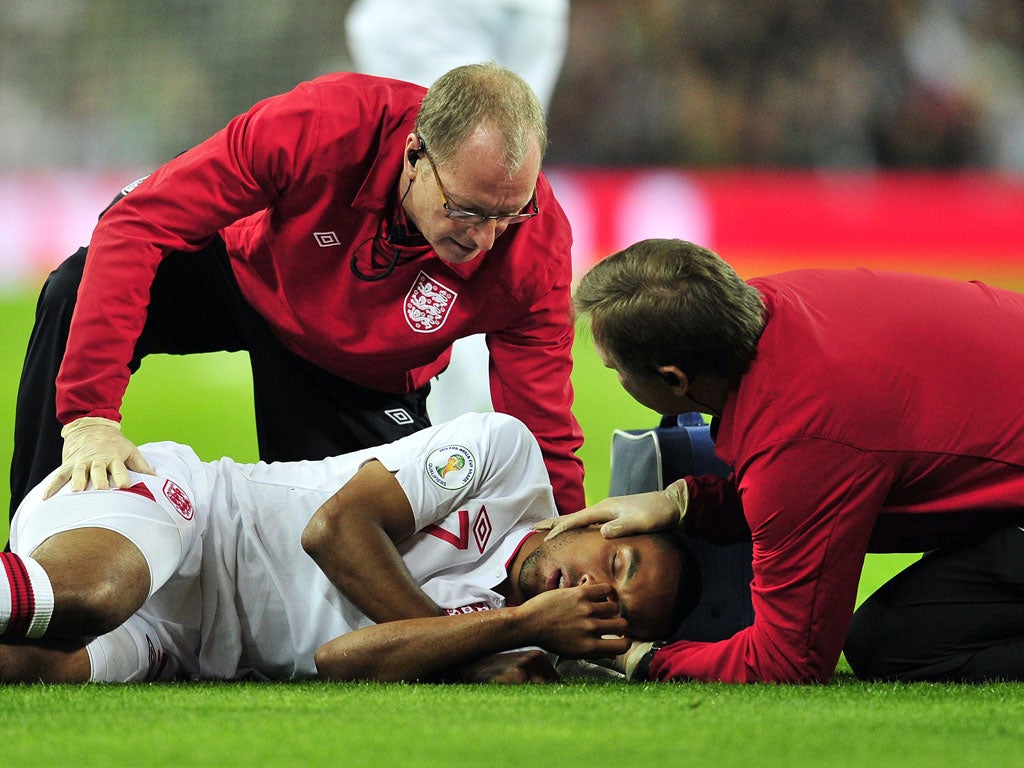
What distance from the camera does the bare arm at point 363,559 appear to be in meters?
3.03

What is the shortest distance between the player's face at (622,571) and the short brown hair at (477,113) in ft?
2.91

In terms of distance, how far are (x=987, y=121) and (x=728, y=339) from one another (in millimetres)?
Answer: 10999

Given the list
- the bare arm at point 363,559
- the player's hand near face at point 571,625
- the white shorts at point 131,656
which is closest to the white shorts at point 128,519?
the white shorts at point 131,656

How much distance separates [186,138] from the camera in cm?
1315

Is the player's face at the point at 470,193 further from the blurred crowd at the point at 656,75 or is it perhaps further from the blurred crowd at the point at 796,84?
the blurred crowd at the point at 656,75

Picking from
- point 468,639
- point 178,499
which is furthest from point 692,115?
point 468,639

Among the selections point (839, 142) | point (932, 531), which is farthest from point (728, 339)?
point (839, 142)

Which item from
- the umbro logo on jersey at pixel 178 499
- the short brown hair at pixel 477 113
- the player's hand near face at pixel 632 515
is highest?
the short brown hair at pixel 477 113

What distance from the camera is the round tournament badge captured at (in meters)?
3.18

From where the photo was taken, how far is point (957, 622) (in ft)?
10.2

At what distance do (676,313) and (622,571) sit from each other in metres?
0.63

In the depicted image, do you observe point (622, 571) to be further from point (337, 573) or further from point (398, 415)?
point (398, 415)

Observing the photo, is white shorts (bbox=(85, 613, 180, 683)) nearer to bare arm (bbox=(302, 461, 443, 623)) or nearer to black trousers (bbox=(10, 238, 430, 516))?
bare arm (bbox=(302, 461, 443, 623))

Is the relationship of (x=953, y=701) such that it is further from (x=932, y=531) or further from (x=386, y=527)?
(x=386, y=527)
